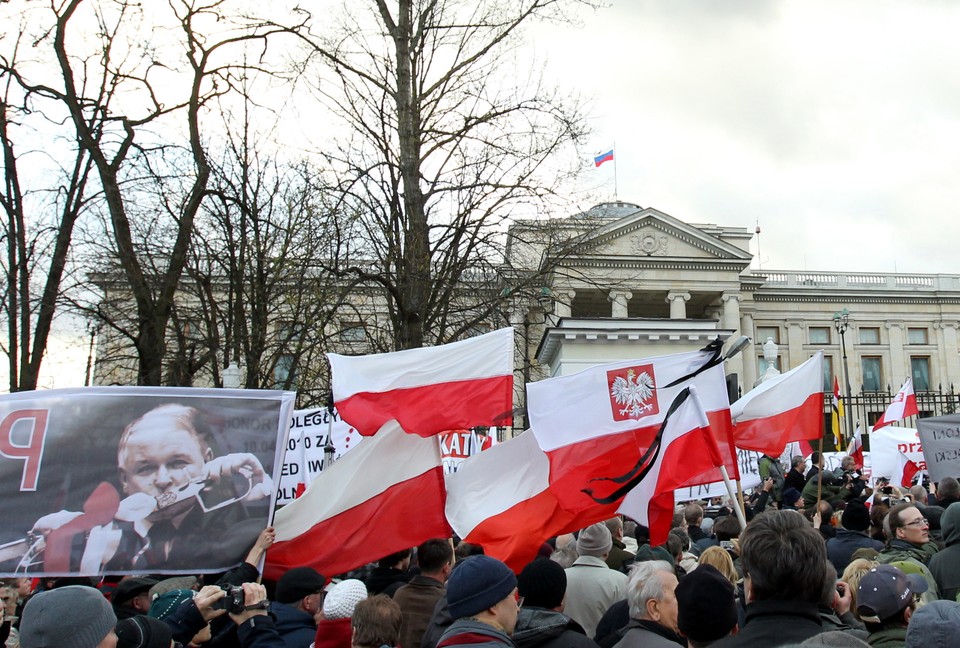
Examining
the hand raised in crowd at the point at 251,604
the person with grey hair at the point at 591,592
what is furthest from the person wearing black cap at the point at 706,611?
the hand raised in crowd at the point at 251,604

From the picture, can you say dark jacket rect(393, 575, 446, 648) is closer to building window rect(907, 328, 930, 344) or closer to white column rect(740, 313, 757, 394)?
white column rect(740, 313, 757, 394)

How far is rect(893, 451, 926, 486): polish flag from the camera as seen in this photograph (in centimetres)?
1434

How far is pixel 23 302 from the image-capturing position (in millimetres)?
12094

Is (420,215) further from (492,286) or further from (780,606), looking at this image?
(780,606)

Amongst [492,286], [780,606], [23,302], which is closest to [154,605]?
[780,606]

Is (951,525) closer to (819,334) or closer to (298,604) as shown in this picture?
(298,604)

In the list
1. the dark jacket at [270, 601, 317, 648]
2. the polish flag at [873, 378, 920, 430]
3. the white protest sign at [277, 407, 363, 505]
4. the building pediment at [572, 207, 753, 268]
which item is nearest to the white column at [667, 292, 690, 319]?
the building pediment at [572, 207, 753, 268]

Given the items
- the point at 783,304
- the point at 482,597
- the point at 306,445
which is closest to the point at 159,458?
the point at 482,597

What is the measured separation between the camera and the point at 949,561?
17.6 ft

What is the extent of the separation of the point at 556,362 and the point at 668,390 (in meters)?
22.5

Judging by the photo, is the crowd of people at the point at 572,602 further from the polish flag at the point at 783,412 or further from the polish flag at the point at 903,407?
the polish flag at the point at 903,407

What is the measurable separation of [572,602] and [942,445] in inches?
255

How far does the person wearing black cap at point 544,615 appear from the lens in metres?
3.66

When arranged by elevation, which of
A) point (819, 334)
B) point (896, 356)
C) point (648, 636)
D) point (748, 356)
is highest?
point (819, 334)
